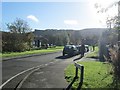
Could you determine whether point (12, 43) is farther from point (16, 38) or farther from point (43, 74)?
point (43, 74)

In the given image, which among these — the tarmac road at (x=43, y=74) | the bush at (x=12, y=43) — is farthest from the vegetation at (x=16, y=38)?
the tarmac road at (x=43, y=74)

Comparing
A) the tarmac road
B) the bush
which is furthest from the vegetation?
the tarmac road

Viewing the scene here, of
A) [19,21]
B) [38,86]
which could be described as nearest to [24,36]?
[19,21]

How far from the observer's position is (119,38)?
1548 cm

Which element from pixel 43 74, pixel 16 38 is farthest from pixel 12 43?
pixel 43 74

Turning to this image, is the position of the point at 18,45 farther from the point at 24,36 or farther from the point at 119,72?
the point at 119,72

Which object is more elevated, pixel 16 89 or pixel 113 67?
pixel 113 67

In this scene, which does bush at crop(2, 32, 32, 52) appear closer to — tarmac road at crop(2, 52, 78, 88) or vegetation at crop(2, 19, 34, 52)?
vegetation at crop(2, 19, 34, 52)

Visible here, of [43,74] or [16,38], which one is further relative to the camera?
[16,38]

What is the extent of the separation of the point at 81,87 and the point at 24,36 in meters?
44.3

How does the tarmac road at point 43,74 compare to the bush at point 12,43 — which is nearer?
the tarmac road at point 43,74

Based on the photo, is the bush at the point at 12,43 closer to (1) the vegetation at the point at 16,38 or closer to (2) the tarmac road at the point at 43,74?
(1) the vegetation at the point at 16,38

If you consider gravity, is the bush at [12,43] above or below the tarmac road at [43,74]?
above

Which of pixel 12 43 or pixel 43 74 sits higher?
pixel 12 43
